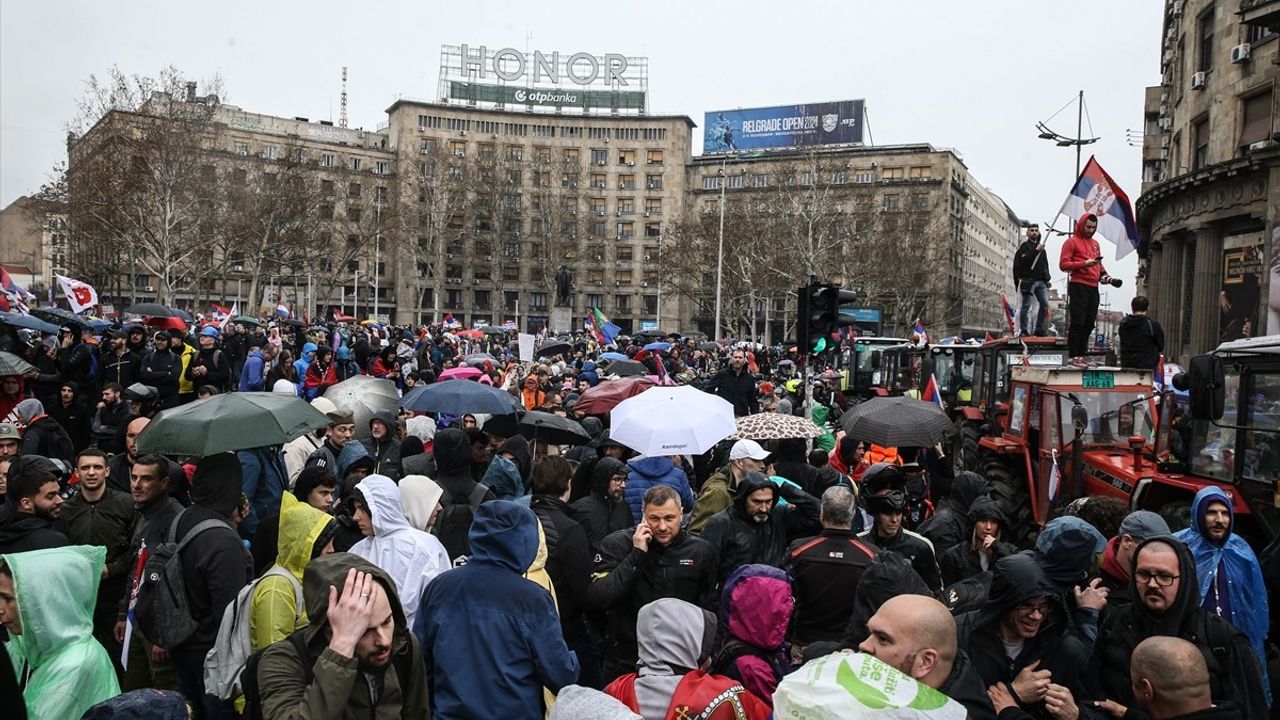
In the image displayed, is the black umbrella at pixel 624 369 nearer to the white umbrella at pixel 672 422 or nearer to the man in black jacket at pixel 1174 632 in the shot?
A: the white umbrella at pixel 672 422

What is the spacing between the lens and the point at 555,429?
9516 millimetres

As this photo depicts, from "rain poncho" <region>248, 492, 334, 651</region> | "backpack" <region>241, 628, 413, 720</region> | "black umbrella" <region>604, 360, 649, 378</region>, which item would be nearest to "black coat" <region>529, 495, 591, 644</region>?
"rain poncho" <region>248, 492, 334, 651</region>

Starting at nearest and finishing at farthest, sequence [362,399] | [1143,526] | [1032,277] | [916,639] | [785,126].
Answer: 1. [916,639]
2. [1143,526]
3. [362,399]
4. [1032,277]
5. [785,126]

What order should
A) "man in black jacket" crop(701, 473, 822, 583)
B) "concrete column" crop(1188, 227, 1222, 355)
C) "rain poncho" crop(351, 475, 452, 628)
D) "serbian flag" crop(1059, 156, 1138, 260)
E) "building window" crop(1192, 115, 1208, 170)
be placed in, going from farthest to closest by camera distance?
"building window" crop(1192, 115, 1208, 170) < "concrete column" crop(1188, 227, 1222, 355) < "serbian flag" crop(1059, 156, 1138, 260) < "man in black jacket" crop(701, 473, 822, 583) < "rain poncho" crop(351, 475, 452, 628)

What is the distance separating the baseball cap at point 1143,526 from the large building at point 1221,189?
Result: 849 inches

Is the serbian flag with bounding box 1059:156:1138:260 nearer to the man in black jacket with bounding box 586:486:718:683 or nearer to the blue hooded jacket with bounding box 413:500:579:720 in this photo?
the man in black jacket with bounding box 586:486:718:683

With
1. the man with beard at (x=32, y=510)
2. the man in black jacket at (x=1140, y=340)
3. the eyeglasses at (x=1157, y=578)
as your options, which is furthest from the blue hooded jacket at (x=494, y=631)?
the man in black jacket at (x=1140, y=340)

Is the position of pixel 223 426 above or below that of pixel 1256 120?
below

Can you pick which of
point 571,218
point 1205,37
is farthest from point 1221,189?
point 571,218

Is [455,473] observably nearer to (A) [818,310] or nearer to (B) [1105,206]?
(A) [818,310]

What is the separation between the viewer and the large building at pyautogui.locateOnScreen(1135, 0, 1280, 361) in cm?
2423

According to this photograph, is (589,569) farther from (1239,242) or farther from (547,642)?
(1239,242)

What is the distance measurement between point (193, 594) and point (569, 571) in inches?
70.9

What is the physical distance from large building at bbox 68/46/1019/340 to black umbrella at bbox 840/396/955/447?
42.9m
